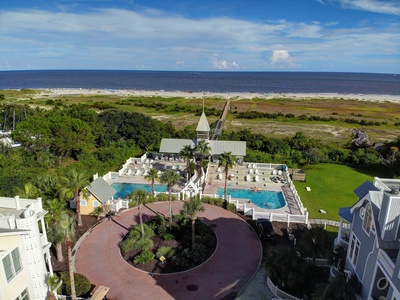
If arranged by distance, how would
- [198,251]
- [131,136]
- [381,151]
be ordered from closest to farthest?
[198,251], [381,151], [131,136]

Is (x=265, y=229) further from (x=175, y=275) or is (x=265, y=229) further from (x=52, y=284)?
(x=52, y=284)

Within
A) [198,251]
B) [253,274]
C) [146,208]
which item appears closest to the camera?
[253,274]

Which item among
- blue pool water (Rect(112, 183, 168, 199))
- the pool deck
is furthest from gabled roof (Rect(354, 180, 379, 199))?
blue pool water (Rect(112, 183, 168, 199))

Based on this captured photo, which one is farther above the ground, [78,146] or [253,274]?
[78,146]

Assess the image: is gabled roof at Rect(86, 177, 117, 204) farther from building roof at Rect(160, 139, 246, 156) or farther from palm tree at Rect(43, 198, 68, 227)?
building roof at Rect(160, 139, 246, 156)

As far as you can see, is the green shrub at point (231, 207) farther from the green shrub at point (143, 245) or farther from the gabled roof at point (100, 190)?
the gabled roof at point (100, 190)

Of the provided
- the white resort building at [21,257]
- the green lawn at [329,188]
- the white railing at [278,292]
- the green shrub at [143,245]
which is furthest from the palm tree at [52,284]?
the green lawn at [329,188]

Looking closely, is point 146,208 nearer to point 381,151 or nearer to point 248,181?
point 248,181

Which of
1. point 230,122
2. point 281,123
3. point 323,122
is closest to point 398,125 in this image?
point 323,122
